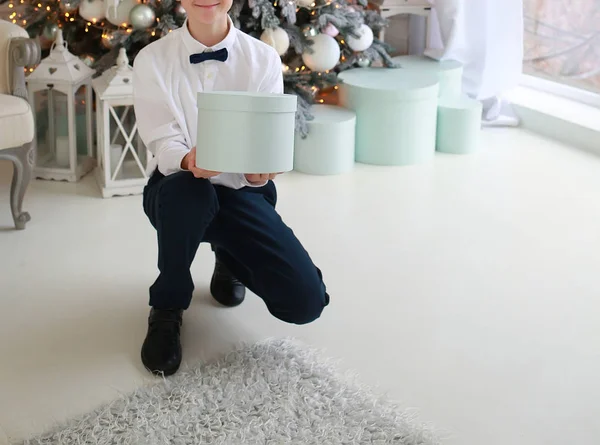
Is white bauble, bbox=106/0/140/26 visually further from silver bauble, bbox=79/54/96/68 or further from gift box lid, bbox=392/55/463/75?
gift box lid, bbox=392/55/463/75

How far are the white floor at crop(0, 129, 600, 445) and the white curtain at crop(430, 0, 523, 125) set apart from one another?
79cm

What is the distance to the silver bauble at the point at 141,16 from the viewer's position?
2812 mm

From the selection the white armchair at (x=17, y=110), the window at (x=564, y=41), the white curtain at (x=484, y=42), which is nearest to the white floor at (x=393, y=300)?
the white armchair at (x=17, y=110)

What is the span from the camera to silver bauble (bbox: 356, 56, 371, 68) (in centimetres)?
337

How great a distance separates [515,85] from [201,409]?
8.91 ft

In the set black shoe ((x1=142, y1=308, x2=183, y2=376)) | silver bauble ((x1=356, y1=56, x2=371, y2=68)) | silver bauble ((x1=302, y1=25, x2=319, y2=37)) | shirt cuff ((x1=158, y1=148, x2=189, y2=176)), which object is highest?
silver bauble ((x1=302, y1=25, x2=319, y2=37))

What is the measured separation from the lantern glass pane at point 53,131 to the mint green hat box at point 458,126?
4.88 feet

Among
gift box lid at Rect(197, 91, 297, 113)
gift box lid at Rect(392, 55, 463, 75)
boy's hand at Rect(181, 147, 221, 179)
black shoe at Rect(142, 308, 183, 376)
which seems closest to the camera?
gift box lid at Rect(197, 91, 297, 113)

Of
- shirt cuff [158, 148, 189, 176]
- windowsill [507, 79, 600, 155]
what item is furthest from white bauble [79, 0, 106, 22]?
windowsill [507, 79, 600, 155]

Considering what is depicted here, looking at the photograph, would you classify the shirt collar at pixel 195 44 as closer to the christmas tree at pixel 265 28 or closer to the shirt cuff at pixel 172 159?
the shirt cuff at pixel 172 159

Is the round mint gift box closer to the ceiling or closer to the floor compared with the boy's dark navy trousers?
closer to the ceiling

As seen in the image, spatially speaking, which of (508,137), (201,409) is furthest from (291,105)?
(508,137)

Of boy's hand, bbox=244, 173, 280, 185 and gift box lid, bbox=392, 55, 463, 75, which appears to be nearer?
boy's hand, bbox=244, 173, 280, 185

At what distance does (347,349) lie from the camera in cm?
186
